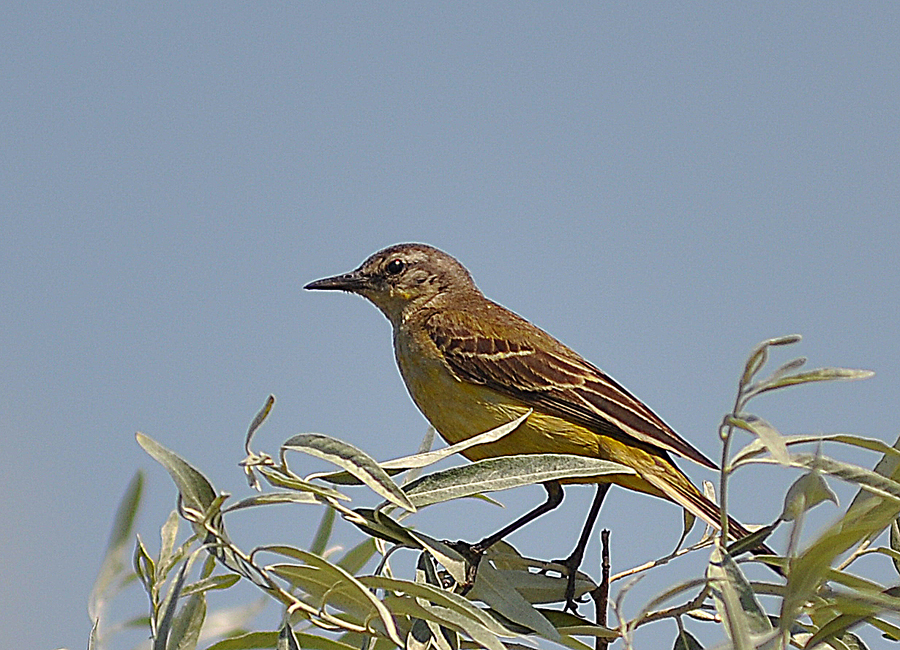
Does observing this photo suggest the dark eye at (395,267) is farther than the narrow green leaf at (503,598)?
Yes

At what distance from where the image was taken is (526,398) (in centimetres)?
473

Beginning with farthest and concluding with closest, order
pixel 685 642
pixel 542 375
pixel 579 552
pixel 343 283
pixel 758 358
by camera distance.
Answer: pixel 343 283
pixel 542 375
pixel 579 552
pixel 685 642
pixel 758 358

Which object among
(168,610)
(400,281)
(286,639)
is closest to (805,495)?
(286,639)

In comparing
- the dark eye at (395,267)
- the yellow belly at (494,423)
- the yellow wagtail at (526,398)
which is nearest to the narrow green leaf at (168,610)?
the yellow wagtail at (526,398)

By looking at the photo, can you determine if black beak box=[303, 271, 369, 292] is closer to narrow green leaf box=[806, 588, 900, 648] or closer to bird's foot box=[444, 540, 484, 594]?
bird's foot box=[444, 540, 484, 594]

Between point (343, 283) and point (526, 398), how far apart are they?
158 centimetres

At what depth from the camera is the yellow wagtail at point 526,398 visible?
4.19m

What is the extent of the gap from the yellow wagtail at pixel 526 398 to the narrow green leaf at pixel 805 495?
4.12 ft

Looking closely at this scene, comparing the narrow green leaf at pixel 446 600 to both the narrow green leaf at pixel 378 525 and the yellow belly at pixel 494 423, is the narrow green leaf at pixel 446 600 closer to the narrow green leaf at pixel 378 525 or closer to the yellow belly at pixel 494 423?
the narrow green leaf at pixel 378 525

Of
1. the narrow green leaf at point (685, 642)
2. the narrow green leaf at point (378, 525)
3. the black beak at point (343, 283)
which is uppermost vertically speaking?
the black beak at point (343, 283)

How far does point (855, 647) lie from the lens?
254 cm

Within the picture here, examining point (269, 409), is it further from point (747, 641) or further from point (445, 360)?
point (445, 360)

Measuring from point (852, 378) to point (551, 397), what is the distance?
102 inches

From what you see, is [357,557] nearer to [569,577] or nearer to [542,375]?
[569,577]
